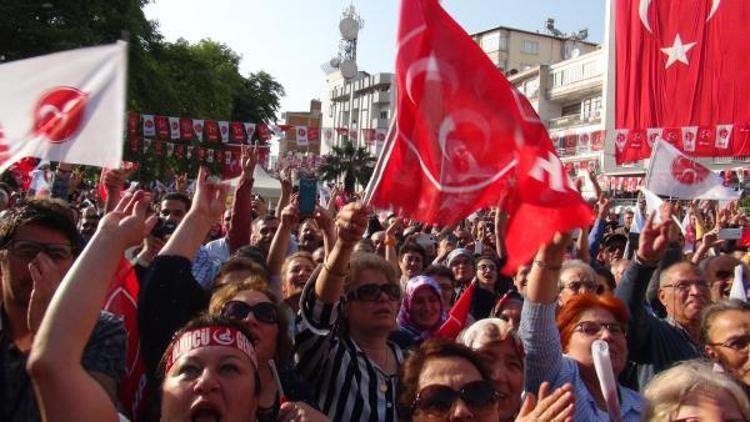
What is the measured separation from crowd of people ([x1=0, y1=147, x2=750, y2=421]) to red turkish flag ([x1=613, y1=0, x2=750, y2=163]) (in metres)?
3.65

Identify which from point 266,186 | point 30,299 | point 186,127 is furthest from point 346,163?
point 30,299

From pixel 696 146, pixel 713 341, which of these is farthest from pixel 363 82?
pixel 713 341

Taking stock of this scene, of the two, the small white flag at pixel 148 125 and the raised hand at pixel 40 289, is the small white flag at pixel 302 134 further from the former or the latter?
the raised hand at pixel 40 289

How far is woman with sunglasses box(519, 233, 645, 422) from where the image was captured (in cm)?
307

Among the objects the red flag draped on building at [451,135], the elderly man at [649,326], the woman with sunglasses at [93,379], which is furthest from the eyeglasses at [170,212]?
the elderly man at [649,326]

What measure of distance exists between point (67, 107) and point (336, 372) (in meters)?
2.21

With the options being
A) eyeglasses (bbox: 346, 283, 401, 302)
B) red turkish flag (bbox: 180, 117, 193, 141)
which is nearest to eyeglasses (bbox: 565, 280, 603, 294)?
eyeglasses (bbox: 346, 283, 401, 302)

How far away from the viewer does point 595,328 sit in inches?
131

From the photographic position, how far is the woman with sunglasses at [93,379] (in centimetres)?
182

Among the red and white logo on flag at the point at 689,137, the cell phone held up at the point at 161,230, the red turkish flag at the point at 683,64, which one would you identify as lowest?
the cell phone held up at the point at 161,230

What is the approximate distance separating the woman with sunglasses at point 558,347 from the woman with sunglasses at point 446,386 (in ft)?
1.29

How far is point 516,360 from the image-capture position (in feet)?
9.95

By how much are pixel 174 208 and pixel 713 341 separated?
3948mm

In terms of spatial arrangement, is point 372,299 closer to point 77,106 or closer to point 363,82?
point 77,106
